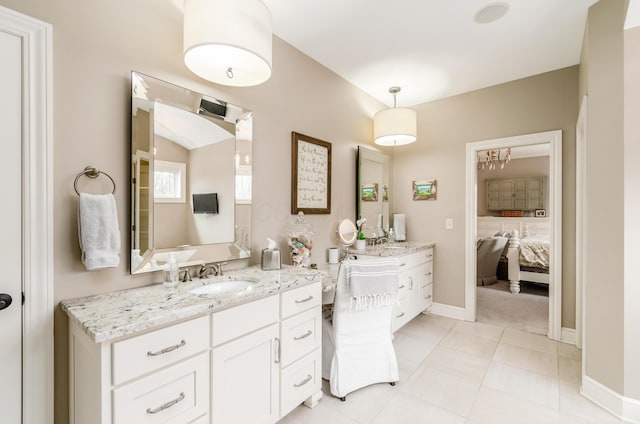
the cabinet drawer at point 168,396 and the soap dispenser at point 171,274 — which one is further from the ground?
the soap dispenser at point 171,274

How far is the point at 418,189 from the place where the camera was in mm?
3881

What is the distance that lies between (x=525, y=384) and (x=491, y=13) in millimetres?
2684

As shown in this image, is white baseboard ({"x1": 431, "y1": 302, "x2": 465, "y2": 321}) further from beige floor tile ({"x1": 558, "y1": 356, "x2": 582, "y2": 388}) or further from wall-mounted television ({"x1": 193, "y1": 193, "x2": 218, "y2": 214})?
wall-mounted television ({"x1": 193, "y1": 193, "x2": 218, "y2": 214})

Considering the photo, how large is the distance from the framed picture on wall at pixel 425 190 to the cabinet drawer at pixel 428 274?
827 mm

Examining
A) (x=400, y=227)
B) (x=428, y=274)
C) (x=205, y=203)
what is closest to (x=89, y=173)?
(x=205, y=203)

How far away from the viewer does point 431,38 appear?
2.45 meters

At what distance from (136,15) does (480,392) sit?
3.18 m

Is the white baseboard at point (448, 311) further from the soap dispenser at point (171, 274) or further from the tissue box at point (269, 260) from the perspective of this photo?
the soap dispenser at point (171, 274)

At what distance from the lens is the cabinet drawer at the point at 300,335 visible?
1741 millimetres

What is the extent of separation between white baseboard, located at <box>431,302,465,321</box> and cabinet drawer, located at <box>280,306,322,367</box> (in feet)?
7.51

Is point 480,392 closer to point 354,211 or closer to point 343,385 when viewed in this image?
point 343,385

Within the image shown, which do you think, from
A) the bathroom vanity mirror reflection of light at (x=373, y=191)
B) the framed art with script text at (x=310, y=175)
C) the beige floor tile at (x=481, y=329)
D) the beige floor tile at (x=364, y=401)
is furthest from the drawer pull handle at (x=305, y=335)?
A: the beige floor tile at (x=481, y=329)

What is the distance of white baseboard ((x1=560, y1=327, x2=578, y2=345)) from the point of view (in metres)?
2.92

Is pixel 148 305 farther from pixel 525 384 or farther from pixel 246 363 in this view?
pixel 525 384
